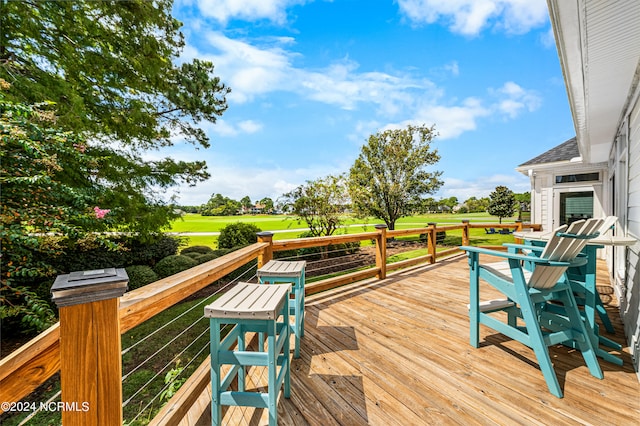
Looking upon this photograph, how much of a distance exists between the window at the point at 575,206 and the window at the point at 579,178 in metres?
0.32

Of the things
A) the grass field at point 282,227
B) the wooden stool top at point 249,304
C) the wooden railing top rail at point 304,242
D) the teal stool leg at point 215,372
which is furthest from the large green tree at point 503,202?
the teal stool leg at point 215,372

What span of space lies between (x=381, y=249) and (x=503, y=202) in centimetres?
2066

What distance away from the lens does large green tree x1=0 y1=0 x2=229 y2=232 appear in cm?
421

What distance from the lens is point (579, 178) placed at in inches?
248

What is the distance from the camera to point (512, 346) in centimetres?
234

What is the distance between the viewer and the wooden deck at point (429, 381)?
1575 millimetres

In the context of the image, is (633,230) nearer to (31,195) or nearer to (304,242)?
(304,242)

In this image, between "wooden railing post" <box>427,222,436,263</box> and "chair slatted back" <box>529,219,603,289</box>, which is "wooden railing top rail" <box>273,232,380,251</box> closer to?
"chair slatted back" <box>529,219,603,289</box>

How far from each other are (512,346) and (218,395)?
256 centimetres

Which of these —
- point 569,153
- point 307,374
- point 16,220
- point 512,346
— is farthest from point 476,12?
point 16,220

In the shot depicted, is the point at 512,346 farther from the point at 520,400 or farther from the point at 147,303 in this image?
the point at 147,303

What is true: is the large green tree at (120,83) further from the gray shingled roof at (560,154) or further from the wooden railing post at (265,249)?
the gray shingled roof at (560,154)

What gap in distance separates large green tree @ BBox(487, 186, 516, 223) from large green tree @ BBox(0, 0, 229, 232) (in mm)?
21617

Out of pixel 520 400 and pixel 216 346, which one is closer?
pixel 216 346
